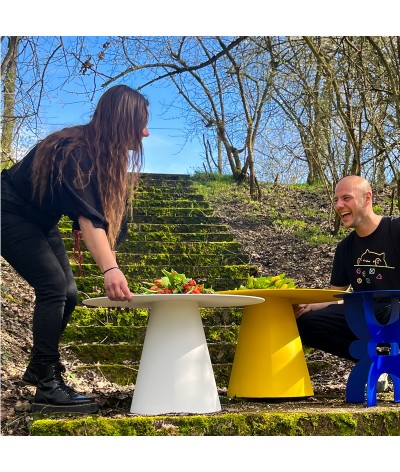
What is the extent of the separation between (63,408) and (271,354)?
0.96m

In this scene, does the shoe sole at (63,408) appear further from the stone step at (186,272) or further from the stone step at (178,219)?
the stone step at (178,219)

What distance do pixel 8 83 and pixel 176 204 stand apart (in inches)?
85.5

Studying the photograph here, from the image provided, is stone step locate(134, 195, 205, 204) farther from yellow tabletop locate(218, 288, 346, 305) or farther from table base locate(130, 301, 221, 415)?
table base locate(130, 301, 221, 415)

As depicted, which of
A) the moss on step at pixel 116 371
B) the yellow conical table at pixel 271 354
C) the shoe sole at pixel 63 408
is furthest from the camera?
the moss on step at pixel 116 371

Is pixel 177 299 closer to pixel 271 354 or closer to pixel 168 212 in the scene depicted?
pixel 271 354

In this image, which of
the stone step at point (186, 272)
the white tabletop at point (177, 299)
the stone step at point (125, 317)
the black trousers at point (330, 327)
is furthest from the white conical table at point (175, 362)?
the stone step at point (186, 272)

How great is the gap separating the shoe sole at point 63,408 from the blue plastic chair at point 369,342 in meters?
1.07

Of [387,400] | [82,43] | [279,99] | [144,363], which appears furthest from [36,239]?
[279,99]

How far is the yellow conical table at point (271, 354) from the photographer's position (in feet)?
9.37

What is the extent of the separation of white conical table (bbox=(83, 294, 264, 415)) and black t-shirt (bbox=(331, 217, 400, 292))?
742 millimetres

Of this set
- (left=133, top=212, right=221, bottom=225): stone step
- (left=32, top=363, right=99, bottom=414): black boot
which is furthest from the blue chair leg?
(left=133, top=212, right=221, bottom=225): stone step

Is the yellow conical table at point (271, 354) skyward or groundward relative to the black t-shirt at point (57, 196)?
groundward

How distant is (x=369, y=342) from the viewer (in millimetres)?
2637

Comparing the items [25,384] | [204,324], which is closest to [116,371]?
[25,384]
